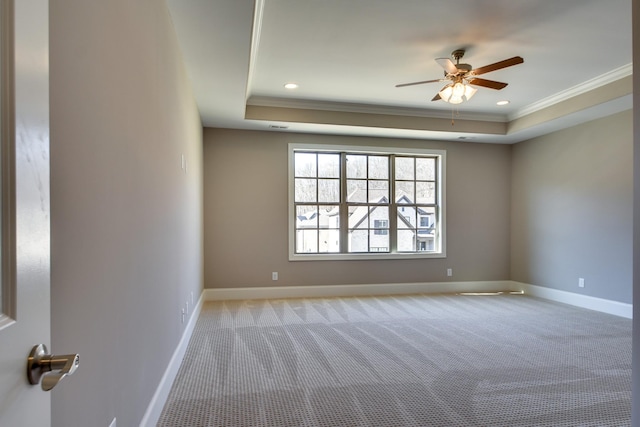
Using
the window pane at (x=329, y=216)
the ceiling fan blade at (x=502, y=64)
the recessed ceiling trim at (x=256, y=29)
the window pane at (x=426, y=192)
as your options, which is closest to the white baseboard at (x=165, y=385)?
the recessed ceiling trim at (x=256, y=29)

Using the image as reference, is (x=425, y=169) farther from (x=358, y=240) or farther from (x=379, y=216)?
(x=358, y=240)

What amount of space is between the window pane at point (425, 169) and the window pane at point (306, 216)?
187 centimetres

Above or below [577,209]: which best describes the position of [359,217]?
below

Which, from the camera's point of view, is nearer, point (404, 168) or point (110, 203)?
point (110, 203)

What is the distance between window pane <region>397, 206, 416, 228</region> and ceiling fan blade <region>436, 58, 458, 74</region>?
2933 mm

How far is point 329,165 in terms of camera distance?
228 inches

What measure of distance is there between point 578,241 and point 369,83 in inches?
144

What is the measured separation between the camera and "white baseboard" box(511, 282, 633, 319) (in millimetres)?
4492

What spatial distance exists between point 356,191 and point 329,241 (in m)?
0.92

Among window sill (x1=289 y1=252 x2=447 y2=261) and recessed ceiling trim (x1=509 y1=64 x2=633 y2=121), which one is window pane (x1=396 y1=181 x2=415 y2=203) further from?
recessed ceiling trim (x1=509 y1=64 x2=633 y2=121)

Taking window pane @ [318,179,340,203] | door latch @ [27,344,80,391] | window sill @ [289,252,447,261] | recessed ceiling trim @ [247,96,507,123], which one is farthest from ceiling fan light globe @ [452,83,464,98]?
door latch @ [27,344,80,391]

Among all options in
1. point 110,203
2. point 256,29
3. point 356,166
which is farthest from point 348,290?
point 110,203

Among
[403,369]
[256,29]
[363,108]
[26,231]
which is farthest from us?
[363,108]

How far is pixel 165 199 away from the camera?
2.43 meters
